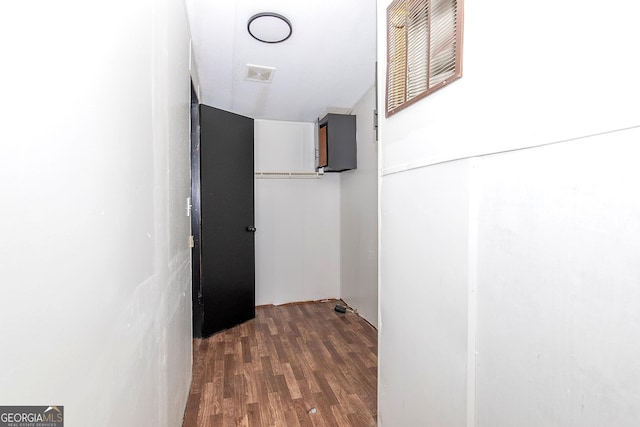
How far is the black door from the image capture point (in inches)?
117

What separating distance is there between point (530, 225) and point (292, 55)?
2.23 metres

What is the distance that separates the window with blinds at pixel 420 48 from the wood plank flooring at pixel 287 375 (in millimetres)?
1782

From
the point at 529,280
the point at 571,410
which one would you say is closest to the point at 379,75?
the point at 529,280

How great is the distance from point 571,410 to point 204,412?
188 cm

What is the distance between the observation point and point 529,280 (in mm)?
851

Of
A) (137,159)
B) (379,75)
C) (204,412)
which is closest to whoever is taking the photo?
(137,159)

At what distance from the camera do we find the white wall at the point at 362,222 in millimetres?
3266

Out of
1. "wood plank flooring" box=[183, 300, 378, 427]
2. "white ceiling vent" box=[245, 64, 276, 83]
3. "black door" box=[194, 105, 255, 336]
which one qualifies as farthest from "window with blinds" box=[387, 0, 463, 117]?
"black door" box=[194, 105, 255, 336]

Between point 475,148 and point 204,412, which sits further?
point 204,412

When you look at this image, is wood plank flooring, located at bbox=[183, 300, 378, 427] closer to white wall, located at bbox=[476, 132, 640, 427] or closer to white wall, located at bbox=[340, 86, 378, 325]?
white wall, located at bbox=[340, 86, 378, 325]

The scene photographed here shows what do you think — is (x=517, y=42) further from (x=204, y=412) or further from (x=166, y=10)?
(x=204, y=412)

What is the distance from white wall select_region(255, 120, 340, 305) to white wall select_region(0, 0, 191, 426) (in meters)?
2.73

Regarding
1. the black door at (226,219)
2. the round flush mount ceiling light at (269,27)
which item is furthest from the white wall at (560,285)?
the black door at (226,219)

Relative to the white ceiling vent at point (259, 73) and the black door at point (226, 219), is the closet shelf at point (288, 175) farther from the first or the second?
the white ceiling vent at point (259, 73)
